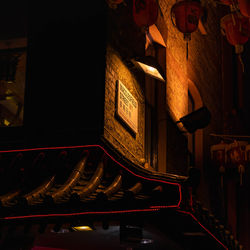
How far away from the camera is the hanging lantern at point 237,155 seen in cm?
2067

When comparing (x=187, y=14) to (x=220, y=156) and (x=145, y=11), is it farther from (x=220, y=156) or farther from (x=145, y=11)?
(x=220, y=156)

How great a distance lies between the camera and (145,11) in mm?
12344

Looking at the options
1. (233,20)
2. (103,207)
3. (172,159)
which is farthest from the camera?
(172,159)

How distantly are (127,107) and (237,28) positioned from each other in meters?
3.41

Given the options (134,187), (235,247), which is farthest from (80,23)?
(235,247)

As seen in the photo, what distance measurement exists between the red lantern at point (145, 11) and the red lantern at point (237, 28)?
2.41 m

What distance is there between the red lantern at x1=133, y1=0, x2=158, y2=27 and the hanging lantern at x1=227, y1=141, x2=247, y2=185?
9474mm

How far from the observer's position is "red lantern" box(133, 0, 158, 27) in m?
12.4

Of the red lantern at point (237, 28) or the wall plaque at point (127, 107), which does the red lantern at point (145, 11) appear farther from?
the red lantern at point (237, 28)

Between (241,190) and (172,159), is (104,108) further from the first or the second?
(241,190)

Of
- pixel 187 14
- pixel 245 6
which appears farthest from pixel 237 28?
pixel 245 6

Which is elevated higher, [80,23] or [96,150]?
[80,23]

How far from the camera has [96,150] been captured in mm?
11445

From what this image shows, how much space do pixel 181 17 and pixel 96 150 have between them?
3809 mm
